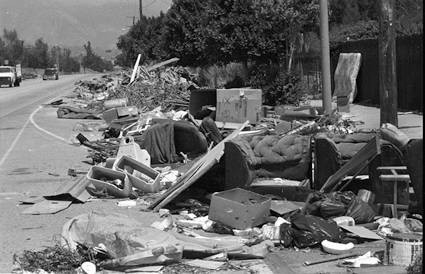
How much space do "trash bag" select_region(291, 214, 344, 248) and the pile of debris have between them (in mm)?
11

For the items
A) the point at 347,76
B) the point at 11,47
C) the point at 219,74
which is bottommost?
the point at 347,76

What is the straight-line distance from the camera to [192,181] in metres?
8.88

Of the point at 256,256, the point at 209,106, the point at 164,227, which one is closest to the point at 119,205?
the point at 164,227

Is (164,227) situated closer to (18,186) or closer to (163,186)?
(163,186)

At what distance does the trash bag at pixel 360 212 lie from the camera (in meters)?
7.41

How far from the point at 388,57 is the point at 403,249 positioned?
7.52 meters

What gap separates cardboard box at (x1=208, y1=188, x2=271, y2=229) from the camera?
7.30 m

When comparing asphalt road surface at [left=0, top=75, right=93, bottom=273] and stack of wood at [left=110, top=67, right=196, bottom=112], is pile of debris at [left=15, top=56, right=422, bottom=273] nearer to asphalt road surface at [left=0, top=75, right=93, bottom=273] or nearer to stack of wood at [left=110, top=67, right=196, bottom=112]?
asphalt road surface at [left=0, top=75, right=93, bottom=273]

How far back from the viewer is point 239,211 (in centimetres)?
732

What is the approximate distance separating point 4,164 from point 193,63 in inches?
1254

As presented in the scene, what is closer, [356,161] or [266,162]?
[356,161]

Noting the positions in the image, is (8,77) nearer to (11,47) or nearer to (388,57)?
(388,57)

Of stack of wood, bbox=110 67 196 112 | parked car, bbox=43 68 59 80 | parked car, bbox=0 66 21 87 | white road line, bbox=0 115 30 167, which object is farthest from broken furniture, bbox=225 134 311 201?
parked car, bbox=43 68 59 80

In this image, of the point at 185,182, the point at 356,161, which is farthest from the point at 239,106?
the point at 356,161
